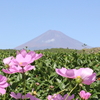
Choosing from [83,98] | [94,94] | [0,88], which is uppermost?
[0,88]

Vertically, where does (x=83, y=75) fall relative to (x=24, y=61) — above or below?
below

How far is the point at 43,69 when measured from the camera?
188 inches

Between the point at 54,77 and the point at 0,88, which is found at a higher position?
the point at 0,88

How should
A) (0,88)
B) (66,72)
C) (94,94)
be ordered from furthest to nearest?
(94,94), (0,88), (66,72)

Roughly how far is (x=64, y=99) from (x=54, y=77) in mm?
2444

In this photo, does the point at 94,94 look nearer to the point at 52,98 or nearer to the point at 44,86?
the point at 44,86

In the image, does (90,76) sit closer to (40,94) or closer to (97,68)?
(40,94)

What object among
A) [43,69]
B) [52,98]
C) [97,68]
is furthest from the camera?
[97,68]

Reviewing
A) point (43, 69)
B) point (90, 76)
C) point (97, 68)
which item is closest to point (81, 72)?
point (90, 76)

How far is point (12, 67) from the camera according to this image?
6.15 ft

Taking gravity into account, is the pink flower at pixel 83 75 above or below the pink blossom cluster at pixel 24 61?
below

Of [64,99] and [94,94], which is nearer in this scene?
[64,99]

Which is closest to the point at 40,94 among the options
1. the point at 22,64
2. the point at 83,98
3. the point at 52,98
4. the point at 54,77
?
the point at 54,77

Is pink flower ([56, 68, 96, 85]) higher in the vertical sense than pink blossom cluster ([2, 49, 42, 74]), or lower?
lower
